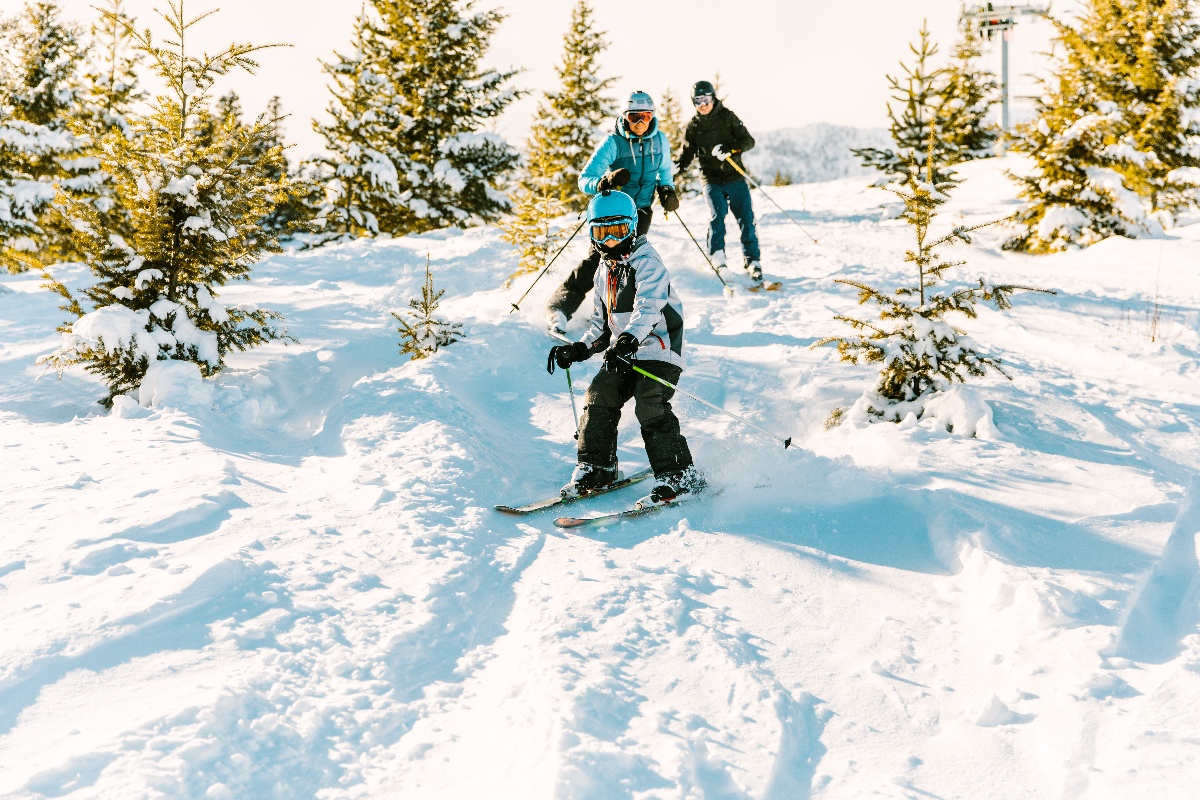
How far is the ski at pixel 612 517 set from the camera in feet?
15.7

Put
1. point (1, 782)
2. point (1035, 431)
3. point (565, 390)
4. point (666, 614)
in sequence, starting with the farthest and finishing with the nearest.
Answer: point (565, 390), point (1035, 431), point (666, 614), point (1, 782)

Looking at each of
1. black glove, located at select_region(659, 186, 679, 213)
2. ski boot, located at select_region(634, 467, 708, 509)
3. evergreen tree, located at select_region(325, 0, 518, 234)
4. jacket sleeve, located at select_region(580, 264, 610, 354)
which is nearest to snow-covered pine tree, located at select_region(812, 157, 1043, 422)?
ski boot, located at select_region(634, 467, 708, 509)

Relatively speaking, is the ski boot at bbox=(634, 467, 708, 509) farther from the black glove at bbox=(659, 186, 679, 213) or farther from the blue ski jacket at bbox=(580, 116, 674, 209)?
the black glove at bbox=(659, 186, 679, 213)

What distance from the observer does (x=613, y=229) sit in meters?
5.38

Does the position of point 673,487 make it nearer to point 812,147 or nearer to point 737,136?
point 737,136

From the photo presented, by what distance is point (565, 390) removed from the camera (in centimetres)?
738

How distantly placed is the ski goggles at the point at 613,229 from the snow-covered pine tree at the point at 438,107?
15005mm

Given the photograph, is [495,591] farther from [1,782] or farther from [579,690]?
[1,782]

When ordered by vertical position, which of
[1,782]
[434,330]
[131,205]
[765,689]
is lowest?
[765,689]

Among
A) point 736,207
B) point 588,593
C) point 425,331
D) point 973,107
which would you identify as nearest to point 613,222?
point 588,593

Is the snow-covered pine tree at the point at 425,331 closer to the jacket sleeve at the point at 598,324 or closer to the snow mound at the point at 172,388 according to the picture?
the snow mound at the point at 172,388

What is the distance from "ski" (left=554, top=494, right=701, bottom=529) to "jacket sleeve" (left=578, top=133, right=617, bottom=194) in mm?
3482

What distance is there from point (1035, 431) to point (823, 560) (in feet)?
8.24

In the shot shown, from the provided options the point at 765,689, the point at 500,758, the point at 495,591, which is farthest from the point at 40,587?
the point at 765,689
